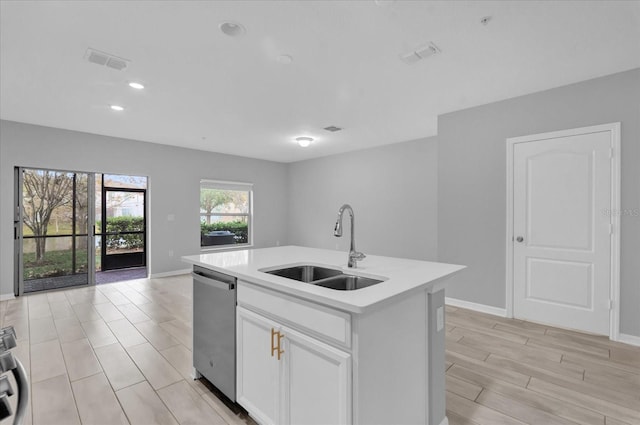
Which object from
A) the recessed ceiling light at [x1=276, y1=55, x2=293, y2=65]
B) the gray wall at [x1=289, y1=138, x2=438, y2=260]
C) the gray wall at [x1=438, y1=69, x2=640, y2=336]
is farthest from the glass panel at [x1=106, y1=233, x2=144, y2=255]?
the gray wall at [x1=438, y1=69, x2=640, y2=336]

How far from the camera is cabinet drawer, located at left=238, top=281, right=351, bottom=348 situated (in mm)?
1257

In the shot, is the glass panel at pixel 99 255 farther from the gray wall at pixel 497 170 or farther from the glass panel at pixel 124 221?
the gray wall at pixel 497 170

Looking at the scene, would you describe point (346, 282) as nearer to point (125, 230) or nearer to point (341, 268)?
point (341, 268)

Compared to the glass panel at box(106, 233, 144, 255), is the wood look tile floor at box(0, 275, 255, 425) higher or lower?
lower

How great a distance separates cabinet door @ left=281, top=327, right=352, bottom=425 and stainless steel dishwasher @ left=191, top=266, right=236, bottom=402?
516 millimetres

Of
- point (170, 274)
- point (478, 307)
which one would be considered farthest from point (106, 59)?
point (478, 307)

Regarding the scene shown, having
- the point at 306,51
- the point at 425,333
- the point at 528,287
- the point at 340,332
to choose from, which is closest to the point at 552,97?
the point at 528,287

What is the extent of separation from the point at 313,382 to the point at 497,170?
3.31m

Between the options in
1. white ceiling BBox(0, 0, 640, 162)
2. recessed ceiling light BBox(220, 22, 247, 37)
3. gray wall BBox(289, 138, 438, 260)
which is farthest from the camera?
gray wall BBox(289, 138, 438, 260)

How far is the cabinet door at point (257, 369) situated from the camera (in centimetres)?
157

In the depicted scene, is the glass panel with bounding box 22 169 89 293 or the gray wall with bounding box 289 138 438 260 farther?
the gray wall with bounding box 289 138 438 260

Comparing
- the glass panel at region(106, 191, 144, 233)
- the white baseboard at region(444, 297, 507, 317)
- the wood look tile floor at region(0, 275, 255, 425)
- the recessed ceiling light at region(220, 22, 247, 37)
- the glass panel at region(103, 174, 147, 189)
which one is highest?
the recessed ceiling light at region(220, 22, 247, 37)

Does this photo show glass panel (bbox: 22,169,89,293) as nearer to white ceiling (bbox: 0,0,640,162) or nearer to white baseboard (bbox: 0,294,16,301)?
white baseboard (bbox: 0,294,16,301)

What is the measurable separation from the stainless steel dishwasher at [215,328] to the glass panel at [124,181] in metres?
5.55
